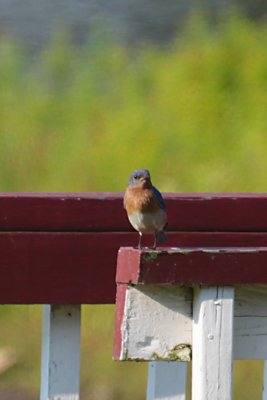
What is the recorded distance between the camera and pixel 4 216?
7.15 feet

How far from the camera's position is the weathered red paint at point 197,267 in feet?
5.98

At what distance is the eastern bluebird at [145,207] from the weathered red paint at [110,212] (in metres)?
0.03

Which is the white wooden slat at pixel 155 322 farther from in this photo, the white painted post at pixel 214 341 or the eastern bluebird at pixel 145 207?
the eastern bluebird at pixel 145 207

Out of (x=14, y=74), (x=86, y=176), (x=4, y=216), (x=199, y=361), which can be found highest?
(x=14, y=74)

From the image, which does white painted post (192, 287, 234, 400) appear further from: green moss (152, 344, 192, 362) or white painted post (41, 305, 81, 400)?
white painted post (41, 305, 81, 400)

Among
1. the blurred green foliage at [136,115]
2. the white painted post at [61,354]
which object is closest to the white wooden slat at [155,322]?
the white painted post at [61,354]

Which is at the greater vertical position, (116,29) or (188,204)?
(116,29)

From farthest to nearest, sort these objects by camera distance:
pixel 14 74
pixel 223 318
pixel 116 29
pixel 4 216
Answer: pixel 116 29 < pixel 14 74 < pixel 4 216 < pixel 223 318

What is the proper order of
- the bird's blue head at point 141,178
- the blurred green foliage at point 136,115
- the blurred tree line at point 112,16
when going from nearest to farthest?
the bird's blue head at point 141,178 < the blurred green foliage at point 136,115 < the blurred tree line at point 112,16

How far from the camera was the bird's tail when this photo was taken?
2331mm

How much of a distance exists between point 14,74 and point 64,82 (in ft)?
0.77

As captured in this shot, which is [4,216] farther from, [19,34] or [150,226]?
[19,34]

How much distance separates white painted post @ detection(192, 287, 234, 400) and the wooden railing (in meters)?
0.36

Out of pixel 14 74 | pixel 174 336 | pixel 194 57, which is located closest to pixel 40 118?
pixel 14 74
